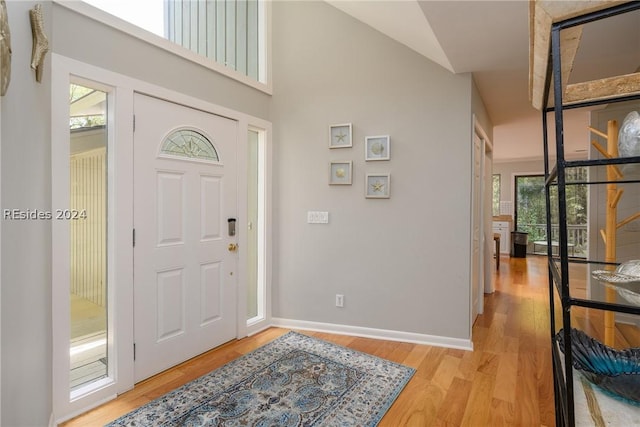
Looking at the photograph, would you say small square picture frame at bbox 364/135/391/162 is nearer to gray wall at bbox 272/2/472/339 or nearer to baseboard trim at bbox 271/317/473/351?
gray wall at bbox 272/2/472/339

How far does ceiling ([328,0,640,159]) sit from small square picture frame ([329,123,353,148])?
2.88ft

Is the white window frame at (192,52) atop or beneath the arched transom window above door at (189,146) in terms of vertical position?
atop

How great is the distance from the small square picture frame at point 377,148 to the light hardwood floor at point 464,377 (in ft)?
5.47

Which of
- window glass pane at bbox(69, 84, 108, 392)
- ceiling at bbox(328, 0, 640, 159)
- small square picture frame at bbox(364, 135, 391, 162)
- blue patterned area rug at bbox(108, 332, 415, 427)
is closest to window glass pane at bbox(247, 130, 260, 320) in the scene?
blue patterned area rug at bbox(108, 332, 415, 427)

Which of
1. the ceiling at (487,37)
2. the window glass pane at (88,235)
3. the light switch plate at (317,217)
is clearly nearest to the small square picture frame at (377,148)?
the light switch plate at (317,217)

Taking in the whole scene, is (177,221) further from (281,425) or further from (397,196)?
(397,196)

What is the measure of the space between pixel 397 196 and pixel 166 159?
75.9 inches

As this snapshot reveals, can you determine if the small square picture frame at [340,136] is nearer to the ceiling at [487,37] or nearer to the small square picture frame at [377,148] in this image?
the small square picture frame at [377,148]

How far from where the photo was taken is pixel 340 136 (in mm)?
3301

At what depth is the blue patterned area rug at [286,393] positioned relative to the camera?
197cm

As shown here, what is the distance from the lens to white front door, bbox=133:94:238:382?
7.81 feet

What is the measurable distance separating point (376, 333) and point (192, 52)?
9.33 ft

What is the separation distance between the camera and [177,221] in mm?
2604

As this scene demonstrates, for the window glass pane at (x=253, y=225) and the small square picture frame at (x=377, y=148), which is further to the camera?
the window glass pane at (x=253, y=225)
